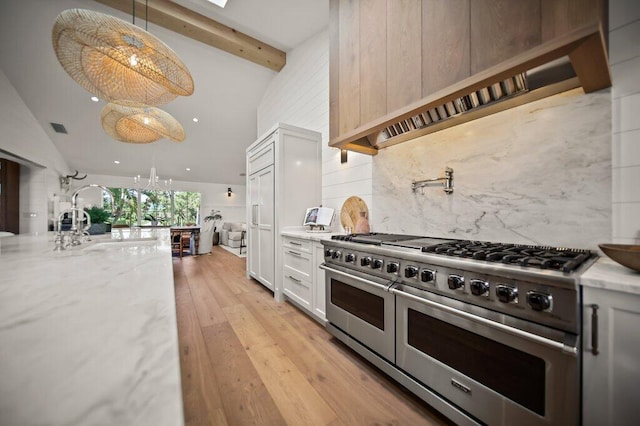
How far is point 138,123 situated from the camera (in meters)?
2.55

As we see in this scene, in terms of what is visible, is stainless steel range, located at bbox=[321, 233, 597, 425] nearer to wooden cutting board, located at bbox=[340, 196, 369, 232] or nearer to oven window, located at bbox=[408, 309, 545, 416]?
oven window, located at bbox=[408, 309, 545, 416]

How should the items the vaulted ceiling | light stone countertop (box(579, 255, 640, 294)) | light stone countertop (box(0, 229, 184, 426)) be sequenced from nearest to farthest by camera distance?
light stone countertop (box(0, 229, 184, 426))
light stone countertop (box(579, 255, 640, 294))
the vaulted ceiling

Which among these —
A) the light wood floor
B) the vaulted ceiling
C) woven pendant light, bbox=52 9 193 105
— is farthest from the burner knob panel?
the vaulted ceiling

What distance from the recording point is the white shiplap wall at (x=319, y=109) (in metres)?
2.65

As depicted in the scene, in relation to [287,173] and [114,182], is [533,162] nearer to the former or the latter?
[287,173]

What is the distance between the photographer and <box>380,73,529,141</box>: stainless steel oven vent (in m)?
1.35

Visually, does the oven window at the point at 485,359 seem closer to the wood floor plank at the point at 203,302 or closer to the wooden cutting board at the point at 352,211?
the wooden cutting board at the point at 352,211

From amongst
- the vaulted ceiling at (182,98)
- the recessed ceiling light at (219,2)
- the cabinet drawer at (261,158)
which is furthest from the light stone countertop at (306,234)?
the recessed ceiling light at (219,2)

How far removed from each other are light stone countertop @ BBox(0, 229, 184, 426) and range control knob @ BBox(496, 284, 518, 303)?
1.20 metres

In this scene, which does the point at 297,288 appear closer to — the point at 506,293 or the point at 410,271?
the point at 410,271

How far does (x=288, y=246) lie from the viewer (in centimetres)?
278

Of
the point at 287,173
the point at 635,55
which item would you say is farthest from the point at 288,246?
the point at 635,55

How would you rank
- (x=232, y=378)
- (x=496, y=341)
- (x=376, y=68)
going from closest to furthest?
(x=496, y=341) → (x=232, y=378) → (x=376, y=68)

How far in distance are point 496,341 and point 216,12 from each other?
4.57 m
